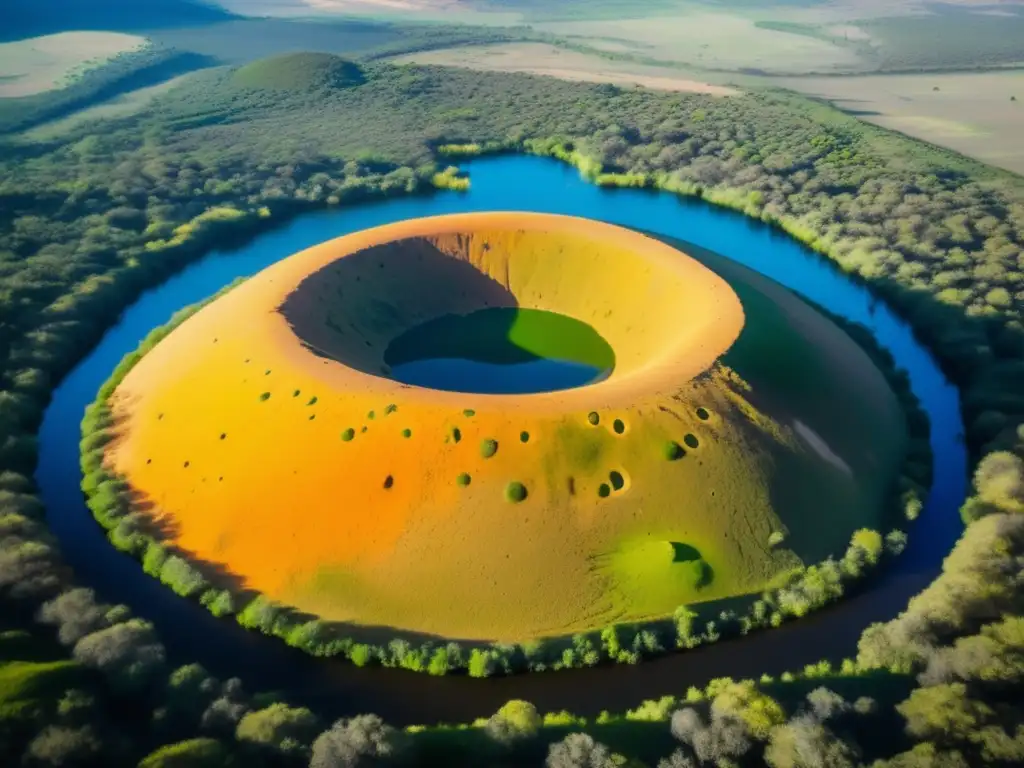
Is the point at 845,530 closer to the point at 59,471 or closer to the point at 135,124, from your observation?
the point at 59,471

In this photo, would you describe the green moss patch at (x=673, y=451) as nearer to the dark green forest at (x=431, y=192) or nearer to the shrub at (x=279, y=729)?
the dark green forest at (x=431, y=192)

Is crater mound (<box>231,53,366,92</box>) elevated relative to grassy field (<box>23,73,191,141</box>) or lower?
elevated

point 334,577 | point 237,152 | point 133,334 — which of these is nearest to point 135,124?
point 237,152

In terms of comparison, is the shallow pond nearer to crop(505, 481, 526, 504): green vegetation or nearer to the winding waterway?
crop(505, 481, 526, 504): green vegetation

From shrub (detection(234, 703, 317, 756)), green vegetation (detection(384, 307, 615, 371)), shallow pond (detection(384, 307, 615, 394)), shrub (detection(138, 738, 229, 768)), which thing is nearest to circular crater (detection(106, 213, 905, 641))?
shallow pond (detection(384, 307, 615, 394))

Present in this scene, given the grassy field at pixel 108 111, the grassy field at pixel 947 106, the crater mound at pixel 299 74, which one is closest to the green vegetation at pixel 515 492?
the grassy field at pixel 947 106

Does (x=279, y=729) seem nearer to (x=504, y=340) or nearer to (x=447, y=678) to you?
(x=447, y=678)
